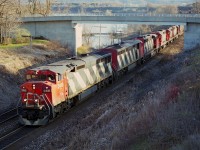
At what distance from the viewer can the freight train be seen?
71.3 ft

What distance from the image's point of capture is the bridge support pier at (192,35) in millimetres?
52188

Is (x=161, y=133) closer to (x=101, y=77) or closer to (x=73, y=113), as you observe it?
(x=73, y=113)

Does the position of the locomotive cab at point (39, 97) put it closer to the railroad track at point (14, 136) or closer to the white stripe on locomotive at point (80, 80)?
the railroad track at point (14, 136)

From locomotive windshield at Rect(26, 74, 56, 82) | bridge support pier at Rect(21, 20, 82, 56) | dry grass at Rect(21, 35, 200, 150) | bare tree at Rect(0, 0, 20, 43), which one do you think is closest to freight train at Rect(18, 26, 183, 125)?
locomotive windshield at Rect(26, 74, 56, 82)

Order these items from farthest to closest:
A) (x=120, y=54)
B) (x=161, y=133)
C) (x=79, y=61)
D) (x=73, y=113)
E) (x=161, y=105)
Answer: (x=120, y=54), (x=79, y=61), (x=73, y=113), (x=161, y=105), (x=161, y=133)

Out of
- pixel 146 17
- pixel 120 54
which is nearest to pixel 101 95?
pixel 120 54

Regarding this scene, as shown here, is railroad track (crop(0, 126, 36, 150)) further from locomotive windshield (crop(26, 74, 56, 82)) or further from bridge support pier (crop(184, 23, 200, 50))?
bridge support pier (crop(184, 23, 200, 50))

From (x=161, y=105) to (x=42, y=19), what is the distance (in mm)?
44533

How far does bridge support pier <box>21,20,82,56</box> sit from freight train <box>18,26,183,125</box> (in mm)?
23766

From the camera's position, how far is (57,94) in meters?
22.2

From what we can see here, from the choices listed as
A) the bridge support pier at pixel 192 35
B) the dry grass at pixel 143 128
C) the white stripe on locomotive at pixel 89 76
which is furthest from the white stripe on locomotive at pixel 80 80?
the bridge support pier at pixel 192 35

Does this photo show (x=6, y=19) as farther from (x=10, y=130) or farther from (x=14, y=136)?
(x=14, y=136)

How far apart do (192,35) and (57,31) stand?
21590mm

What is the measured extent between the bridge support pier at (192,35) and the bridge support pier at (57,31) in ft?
58.3
